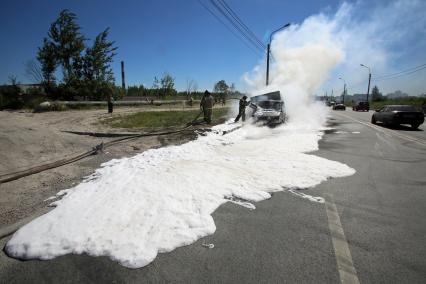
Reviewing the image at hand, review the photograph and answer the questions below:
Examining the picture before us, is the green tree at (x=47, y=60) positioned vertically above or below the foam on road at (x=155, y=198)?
above

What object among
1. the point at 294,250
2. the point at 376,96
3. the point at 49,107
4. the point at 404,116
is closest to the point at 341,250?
the point at 294,250

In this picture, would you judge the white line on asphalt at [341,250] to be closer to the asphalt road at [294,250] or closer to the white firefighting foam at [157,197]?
the asphalt road at [294,250]

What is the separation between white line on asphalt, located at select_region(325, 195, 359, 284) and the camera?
2.74 m

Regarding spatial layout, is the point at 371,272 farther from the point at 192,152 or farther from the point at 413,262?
the point at 192,152

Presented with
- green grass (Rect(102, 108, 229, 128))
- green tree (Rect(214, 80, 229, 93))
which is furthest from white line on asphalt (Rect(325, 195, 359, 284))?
green tree (Rect(214, 80, 229, 93))

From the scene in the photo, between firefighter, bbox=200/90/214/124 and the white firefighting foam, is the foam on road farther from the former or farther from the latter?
firefighter, bbox=200/90/214/124

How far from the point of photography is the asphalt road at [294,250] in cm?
277

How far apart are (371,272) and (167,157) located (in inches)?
223

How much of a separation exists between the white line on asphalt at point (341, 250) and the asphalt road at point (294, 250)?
1cm

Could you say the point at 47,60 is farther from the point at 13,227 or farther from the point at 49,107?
the point at 13,227

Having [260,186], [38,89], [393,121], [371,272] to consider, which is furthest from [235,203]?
[38,89]

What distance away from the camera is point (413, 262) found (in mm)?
2996

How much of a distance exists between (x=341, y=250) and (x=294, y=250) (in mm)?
509

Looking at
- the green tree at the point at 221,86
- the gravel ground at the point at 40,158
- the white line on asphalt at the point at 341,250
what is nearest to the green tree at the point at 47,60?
the gravel ground at the point at 40,158
